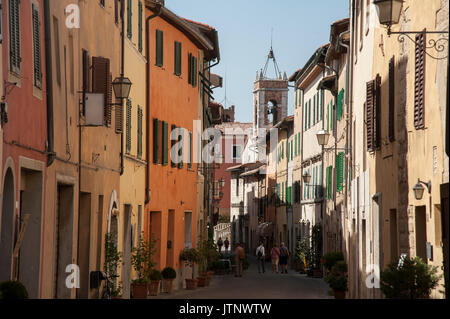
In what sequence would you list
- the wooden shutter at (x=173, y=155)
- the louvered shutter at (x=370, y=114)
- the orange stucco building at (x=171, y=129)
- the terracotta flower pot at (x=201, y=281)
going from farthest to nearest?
the terracotta flower pot at (x=201, y=281), the wooden shutter at (x=173, y=155), the orange stucco building at (x=171, y=129), the louvered shutter at (x=370, y=114)

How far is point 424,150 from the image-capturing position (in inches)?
526

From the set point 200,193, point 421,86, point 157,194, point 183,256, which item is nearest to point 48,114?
point 421,86

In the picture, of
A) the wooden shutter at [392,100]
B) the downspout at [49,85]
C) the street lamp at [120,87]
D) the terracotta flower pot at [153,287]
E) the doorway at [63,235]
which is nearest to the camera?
the downspout at [49,85]

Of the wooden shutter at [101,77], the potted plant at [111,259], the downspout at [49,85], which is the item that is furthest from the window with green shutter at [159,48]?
the downspout at [49,85]

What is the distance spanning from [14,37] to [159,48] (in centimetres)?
1535

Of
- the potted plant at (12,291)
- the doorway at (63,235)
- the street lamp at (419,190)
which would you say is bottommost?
the potted plant at (12,291)

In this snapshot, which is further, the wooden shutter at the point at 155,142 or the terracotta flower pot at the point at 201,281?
the terracotta flower pot at the point at 201,281

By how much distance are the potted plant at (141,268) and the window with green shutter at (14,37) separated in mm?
11106

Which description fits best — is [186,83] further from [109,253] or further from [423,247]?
[423,247]

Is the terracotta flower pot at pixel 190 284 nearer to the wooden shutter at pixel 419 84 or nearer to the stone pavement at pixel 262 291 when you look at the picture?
the stone pavement at pixel 262 291

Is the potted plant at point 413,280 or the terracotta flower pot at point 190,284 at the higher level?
the potted plant at point 413,280

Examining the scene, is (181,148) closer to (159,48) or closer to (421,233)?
(159,48)

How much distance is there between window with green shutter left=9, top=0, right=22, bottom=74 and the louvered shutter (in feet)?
27.9

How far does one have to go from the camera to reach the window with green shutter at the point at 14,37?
38.2 ft
